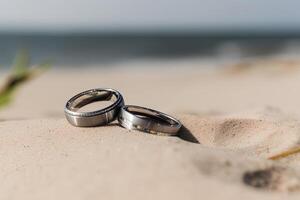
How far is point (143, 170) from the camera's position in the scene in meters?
1.55

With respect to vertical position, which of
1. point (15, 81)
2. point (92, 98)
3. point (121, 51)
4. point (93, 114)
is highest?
point (93, 114)

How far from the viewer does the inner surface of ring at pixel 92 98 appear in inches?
94.8

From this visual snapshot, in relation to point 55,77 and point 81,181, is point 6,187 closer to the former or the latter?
point 81,181

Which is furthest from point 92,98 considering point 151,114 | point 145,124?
point 145,124

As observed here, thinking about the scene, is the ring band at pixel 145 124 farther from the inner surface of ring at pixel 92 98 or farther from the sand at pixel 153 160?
the inner surface of ring at pixel 92 98

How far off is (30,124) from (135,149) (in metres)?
0.78

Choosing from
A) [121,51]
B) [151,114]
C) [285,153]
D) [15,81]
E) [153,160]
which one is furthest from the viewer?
[121,51]

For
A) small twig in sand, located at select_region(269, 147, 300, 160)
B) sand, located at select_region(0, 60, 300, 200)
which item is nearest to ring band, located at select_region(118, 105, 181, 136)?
sand, located at select_region(0, 60, 300, 200)

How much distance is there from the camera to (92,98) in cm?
246

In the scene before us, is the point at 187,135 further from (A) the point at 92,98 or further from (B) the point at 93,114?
(A) the point at 92,98

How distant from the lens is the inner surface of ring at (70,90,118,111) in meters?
2.41

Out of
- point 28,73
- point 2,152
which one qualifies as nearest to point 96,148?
point 2,152

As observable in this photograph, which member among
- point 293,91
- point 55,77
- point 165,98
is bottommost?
point 55,77

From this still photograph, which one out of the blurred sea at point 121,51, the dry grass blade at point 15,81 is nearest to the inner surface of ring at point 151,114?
the dry grass blade at point 15,81
